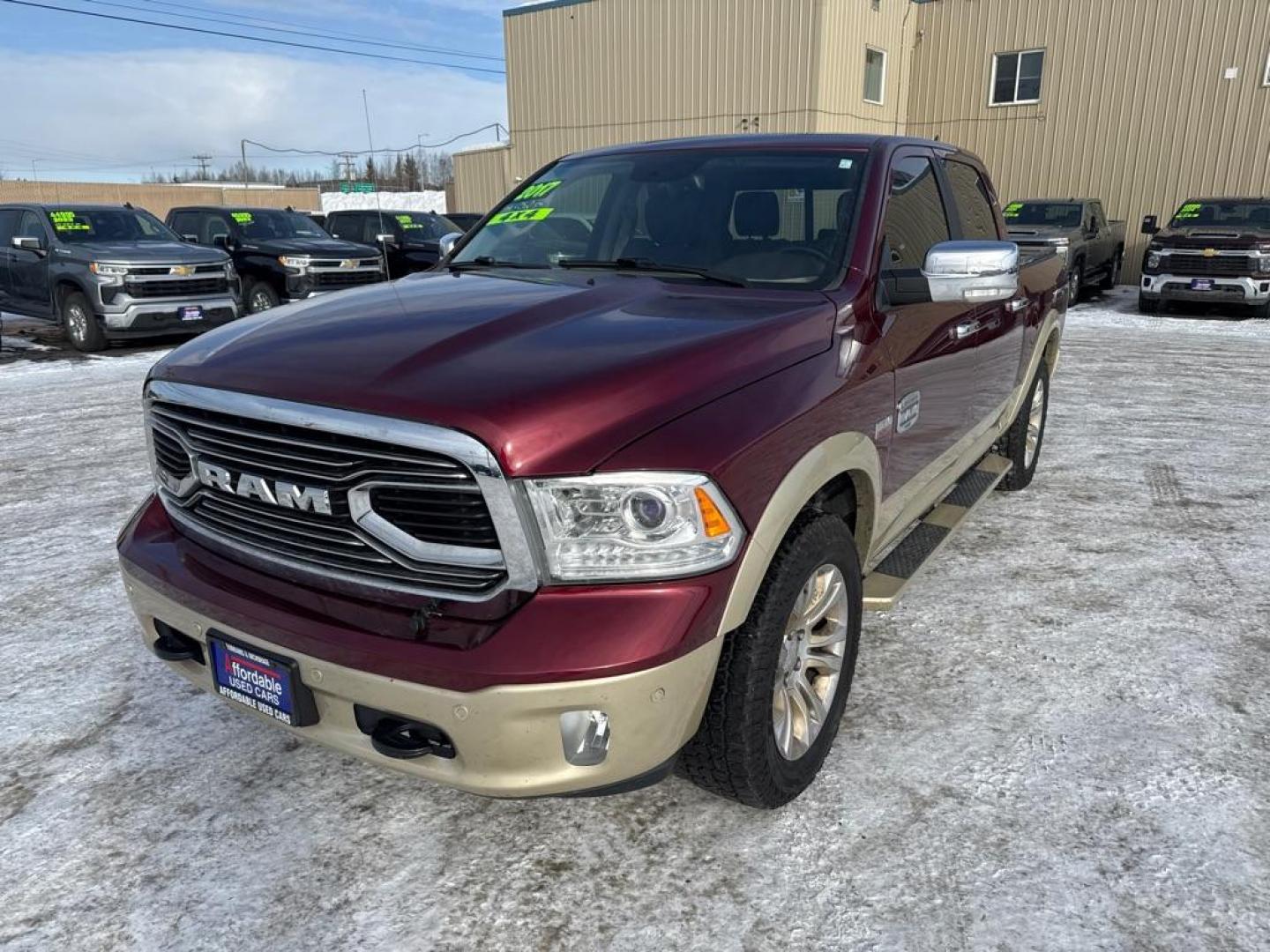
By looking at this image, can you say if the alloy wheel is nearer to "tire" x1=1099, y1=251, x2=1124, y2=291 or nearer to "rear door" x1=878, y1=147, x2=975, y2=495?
"rear door" x1=878, y1=147, x2=975, y2=495

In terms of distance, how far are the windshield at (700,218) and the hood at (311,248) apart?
10286mm

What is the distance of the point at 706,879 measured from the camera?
89.5 inches

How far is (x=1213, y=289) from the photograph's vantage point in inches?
535

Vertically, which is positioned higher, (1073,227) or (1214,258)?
(1073,227)

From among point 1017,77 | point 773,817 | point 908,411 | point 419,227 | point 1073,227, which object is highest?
point 1017,77

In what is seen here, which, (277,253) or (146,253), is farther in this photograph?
(277,253)

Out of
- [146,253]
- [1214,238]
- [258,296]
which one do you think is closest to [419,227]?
[258,296]

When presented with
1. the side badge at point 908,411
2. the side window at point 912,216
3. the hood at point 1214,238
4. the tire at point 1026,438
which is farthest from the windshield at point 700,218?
the hood at point 1214,238

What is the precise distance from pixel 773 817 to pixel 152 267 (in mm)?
10696

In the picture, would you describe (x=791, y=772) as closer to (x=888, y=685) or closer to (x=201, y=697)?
(x=888, y=685)

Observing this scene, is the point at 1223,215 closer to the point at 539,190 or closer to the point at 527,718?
the point at 539,190

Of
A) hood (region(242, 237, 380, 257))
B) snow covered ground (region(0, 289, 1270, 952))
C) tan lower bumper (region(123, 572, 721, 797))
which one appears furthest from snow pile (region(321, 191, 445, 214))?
tan lower bumper (region(123, 572, 721, 797))

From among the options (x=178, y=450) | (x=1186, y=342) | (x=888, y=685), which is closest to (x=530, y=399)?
(x=178, y=450)

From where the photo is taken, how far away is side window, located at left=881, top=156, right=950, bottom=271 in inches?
121
